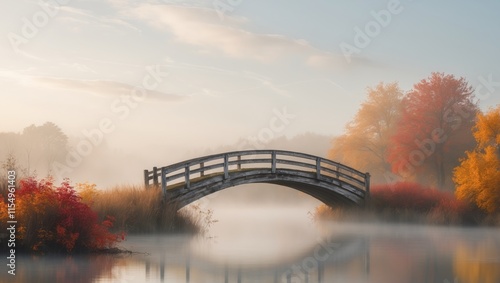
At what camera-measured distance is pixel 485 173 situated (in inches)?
1304

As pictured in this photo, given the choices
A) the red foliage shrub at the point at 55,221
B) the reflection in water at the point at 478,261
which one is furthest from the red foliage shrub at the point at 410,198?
the red foliage shrub at the point at 55,221

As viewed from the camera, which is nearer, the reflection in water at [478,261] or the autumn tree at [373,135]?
the reflection in water at [478,261]

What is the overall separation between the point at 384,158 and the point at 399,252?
30.7 meters

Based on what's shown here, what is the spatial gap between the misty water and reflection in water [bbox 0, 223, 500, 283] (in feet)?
0.06

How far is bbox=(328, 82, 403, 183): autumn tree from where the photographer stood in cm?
4962

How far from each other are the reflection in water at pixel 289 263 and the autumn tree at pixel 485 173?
939 centimetres

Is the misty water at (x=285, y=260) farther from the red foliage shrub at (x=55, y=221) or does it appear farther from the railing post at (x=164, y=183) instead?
the railing post at (x=164, y=183)

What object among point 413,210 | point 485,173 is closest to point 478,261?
point 485,173

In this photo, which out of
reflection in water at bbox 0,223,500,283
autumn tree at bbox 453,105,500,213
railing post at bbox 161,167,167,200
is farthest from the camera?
autumn tree at bbox 453,105,500,213

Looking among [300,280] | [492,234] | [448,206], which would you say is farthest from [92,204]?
[448,206]

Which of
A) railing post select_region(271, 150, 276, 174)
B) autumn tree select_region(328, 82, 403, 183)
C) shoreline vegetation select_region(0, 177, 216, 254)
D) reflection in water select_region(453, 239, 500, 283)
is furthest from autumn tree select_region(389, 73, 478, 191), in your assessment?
shoreline vegetation select_region(0, 177, 216, 254)

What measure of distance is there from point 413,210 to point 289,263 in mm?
18876

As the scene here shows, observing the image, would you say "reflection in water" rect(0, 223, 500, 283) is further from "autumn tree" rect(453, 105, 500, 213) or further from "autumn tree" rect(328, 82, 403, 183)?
"autumn tree" rect(328, 82, 403, 183)

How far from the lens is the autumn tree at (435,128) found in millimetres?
43656
